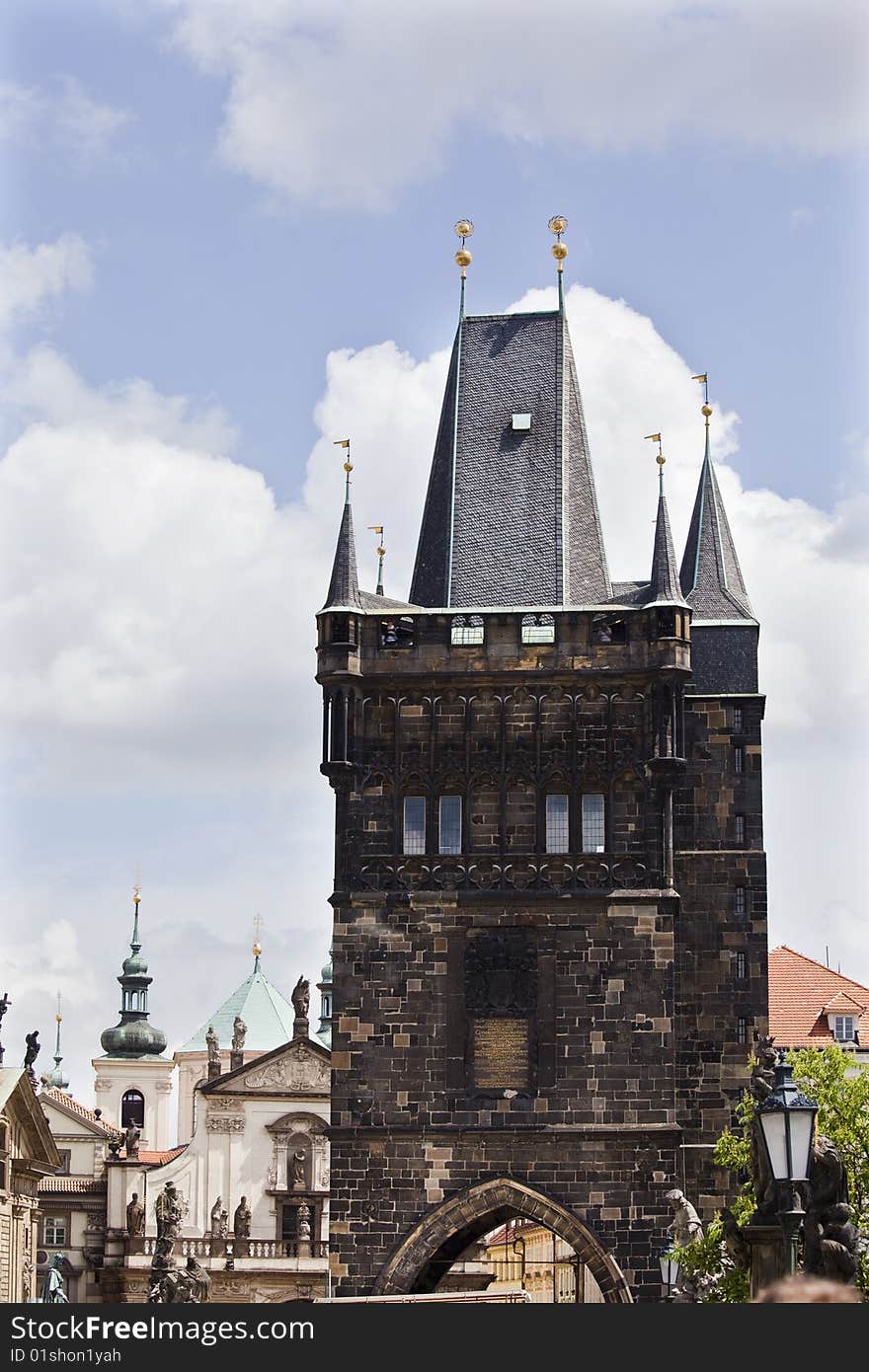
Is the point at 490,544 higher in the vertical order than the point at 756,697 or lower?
higher

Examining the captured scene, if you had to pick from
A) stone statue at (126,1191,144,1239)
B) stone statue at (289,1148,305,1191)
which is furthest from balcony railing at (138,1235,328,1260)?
stone statue at (289,1148,305,1191)

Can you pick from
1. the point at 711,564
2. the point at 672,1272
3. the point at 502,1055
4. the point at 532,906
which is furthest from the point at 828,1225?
the point at 711,564

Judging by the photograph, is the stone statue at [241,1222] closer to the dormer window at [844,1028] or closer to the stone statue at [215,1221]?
the stone statue at [215,1221]

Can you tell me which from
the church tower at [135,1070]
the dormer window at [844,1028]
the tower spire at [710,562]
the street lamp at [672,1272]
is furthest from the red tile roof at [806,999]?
the church tower at [135,1070]

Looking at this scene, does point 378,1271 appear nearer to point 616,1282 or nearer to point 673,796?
point 616,1282

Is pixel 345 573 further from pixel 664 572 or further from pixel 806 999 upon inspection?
pixel 806 999

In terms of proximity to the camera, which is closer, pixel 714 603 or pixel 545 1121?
pixel 545 1121

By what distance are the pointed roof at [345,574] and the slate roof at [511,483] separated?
1.82 m

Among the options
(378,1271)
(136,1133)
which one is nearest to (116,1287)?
(136,1133)

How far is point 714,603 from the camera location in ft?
150

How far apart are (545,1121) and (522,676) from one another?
7802 mm

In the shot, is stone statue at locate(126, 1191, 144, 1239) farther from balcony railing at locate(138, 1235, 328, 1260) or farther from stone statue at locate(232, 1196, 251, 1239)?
stone statue at locate(232, 1196, 251, 1239)

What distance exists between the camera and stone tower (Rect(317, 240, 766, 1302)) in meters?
39.2

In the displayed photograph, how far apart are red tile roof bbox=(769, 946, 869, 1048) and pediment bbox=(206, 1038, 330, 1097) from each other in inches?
857
